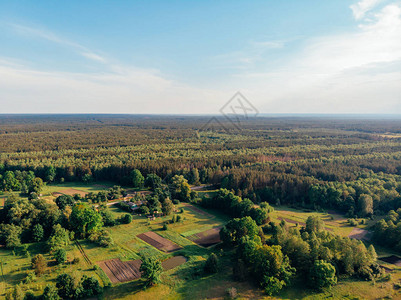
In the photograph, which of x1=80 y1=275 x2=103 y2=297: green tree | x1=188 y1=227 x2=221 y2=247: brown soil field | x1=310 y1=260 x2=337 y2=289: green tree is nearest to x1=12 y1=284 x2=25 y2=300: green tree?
x1=80 y1=275 x2=103 y2=297: green tree

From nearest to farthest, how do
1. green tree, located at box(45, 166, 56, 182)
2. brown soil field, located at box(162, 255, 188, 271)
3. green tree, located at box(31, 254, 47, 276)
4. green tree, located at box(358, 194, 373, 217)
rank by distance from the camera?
green tree, located at box(31, 254, 47, 276) < brown soil field, located at box(162, 255, 188, 271) < green tree, located at box(358, 194, 373, 217) < green tree, located at box(45, 166, 56, 182)

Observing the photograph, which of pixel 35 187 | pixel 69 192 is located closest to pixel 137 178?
pixel 69 192

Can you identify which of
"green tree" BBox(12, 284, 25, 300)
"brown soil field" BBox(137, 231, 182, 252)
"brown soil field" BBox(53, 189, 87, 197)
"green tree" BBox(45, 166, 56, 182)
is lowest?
"brown soil field" BBox(137, 231, 182, 252)

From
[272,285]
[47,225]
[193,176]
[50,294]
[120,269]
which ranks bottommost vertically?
[120,269]

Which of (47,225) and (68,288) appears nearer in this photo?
(68,288)

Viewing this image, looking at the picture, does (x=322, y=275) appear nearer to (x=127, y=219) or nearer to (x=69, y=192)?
(x=127, y=219)

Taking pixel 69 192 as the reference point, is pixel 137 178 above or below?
above

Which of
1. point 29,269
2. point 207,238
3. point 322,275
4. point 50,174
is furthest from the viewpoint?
point 50,174

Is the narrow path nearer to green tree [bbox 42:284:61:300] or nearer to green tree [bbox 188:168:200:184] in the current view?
green tree [bbox 42:284:61:300]
